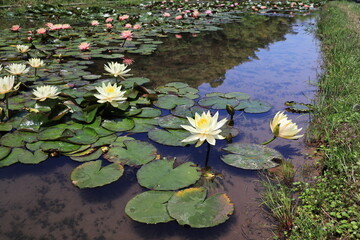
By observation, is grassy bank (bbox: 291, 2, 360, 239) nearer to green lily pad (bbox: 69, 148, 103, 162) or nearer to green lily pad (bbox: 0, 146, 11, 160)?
green lily pad (bbox: 69, 148, 103, 162)

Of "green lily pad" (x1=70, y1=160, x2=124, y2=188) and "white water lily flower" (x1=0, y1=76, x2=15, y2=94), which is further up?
"white water lily flower" (x1=0, y1=76, x2=15, y2=94)

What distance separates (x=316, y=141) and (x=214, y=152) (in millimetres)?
900

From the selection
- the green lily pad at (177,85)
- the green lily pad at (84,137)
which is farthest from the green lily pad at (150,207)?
the green lily pad at (177,85)

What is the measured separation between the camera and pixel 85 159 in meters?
2.09

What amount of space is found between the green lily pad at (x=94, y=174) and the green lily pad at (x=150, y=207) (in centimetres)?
27

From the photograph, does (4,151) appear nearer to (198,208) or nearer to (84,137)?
(84,137)

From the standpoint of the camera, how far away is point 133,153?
7.04 ft

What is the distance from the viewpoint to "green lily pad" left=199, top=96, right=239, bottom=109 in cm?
298

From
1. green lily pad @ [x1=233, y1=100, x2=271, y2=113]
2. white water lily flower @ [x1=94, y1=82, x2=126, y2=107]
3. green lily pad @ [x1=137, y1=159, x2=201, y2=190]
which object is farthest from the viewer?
green lily pad @ [x1=233, y1=100, x2=271, y2=113]

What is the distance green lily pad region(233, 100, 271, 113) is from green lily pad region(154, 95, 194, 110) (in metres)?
0.52

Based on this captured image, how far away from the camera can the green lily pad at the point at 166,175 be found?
5.92 feet

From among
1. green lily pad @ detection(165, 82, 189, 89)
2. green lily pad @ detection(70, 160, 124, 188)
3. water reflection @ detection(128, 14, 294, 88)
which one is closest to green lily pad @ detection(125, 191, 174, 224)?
green lily pad @ detection(70, 160, 124, 188)

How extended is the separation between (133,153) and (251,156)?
888 mm

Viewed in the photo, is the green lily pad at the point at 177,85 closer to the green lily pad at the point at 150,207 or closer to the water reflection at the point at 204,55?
the water reflection at the point at 204,55
